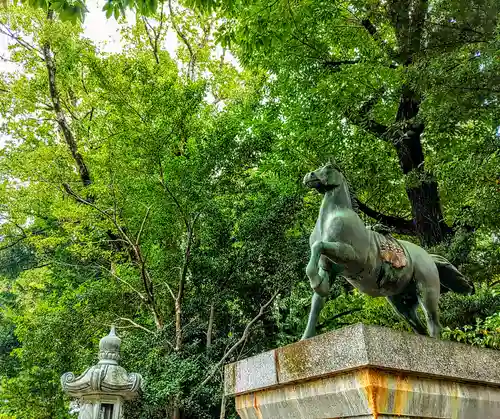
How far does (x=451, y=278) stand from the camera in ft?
15.6

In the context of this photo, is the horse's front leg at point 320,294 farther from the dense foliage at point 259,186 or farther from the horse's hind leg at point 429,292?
the dense foliage at point 259,186

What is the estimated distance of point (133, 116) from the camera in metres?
12.0

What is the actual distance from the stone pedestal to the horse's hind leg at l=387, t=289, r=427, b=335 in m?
0.80

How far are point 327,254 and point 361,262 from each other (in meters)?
0.37

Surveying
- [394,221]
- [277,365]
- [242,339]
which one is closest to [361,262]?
[277,365]

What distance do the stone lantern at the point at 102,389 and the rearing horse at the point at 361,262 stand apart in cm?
444

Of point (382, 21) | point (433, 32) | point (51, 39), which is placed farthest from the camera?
point (51, 39)

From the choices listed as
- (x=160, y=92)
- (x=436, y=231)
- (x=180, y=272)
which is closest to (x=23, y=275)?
(x=180, y=272)

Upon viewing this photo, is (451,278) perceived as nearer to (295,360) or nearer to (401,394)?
(401,394)

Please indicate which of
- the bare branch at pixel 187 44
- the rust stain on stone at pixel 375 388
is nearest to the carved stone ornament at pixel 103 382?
the rust stain on stone at pixel 375 388

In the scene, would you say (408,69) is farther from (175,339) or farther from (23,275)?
(23,275)

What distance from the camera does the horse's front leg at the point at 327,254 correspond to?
147 inches

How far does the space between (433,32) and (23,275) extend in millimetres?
18515

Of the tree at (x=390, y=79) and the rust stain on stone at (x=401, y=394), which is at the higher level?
the tree at (x=390, y=79)
